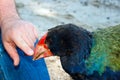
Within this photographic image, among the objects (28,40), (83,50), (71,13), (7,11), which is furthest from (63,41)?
(71,13)

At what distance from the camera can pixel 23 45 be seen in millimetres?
2262

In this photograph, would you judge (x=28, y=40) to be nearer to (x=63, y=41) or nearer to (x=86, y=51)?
(x=63, y=41)

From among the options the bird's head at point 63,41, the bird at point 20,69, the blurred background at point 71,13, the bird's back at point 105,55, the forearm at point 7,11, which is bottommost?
the blurred background at point 71,13

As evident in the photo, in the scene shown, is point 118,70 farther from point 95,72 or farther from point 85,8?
point 85,8

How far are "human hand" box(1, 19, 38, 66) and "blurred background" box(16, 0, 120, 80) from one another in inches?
73.2

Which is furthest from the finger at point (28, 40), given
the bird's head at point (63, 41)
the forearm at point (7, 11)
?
the forearm at point (7, 11)

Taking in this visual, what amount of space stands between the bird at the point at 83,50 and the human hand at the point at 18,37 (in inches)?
3.0

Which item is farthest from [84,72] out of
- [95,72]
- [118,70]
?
[118,70]

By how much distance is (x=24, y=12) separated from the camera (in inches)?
190

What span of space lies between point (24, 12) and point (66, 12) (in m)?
0.52

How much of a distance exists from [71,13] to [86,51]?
2665mm

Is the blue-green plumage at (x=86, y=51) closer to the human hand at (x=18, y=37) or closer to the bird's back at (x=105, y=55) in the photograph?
the bird's back at (x=105, y=55)

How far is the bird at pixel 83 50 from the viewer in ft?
7.09

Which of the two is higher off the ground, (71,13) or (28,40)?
(28,40)
